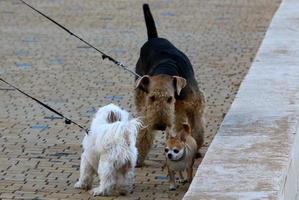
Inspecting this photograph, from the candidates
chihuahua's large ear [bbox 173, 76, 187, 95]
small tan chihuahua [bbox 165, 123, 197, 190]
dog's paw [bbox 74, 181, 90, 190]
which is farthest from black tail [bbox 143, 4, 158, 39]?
dog's paw [bbox 74, 181, 90, 190]

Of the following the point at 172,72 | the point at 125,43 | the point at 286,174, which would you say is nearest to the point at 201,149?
the point at 172,72

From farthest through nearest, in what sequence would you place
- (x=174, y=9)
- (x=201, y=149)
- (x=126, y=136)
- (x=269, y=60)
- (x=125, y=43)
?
(x=174, y=9)
(x=125, y=43)
(x=269, y=60)
(x=201, y=149)
(x=126, y=136)

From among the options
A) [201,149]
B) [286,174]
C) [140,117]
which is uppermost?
[286,174]

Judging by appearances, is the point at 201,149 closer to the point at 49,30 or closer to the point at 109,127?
the point at 109,127

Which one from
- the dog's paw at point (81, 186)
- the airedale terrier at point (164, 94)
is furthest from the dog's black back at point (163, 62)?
the dog's paw at point (81, 186)

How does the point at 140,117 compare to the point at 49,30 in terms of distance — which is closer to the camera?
the point at 140,117

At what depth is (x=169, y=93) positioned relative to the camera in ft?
28.1

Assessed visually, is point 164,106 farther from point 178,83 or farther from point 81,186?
point 81,186

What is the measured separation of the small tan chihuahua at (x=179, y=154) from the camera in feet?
27.5

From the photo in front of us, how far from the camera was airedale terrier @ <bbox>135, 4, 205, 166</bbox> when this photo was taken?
335 inches

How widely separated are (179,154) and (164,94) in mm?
561

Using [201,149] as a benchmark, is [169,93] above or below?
above

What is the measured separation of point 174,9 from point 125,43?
133 inches

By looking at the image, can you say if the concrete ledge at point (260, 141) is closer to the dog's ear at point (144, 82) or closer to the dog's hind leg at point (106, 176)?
the dog's ear at point (144, 82)
